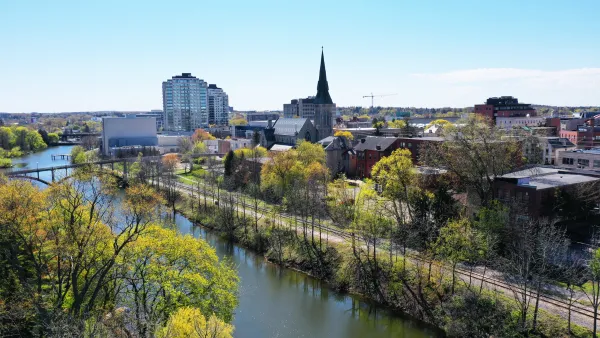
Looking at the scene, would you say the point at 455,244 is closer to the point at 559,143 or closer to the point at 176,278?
the point at 176,278

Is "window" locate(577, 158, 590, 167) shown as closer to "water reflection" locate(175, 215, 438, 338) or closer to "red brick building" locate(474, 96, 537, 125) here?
"water reflection" locate(175, 215, 438, 338)

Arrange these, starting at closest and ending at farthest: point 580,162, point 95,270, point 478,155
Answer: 1. point 95,270
2. point 478,155
3. point 580,162

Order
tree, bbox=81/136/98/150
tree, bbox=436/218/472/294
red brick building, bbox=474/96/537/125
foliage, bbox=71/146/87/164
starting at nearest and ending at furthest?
tree, bbox=436/218/472/294 < foliage, bbox=71/146/87/164 < red brick building, bbox=474/96/537/125 < tree, bbox=81/136/98/150

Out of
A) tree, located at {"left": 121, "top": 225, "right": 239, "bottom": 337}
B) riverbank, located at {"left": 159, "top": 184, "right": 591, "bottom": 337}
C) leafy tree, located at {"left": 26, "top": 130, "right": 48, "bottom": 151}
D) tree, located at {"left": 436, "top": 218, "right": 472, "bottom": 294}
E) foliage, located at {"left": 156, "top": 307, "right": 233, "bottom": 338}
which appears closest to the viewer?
foliage, located at {"left": 156, "top": 307, "right": 233, "bottom": 338}

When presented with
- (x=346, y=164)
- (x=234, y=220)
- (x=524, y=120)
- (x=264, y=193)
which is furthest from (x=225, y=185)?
(x=524, y=120)

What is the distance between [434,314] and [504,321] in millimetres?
3550

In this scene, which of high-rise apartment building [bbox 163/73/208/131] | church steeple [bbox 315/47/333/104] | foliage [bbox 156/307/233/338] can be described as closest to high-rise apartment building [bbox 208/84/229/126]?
high-rise apartment building [bbox 163/73/208/131]

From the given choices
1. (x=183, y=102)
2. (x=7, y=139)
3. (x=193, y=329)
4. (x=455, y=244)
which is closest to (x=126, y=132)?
(x=7, y=139)

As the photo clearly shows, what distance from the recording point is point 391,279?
85.6ft

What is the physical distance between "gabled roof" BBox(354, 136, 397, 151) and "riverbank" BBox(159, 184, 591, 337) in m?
18.2

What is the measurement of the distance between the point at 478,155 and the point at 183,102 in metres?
143

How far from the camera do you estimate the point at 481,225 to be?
26.2 meters

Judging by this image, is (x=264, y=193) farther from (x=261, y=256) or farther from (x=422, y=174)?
(x=422, y=174)

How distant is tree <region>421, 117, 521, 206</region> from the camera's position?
31.2 meters
